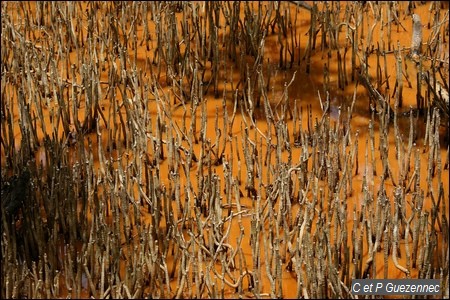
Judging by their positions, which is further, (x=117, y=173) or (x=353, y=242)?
(x=117, y=173)

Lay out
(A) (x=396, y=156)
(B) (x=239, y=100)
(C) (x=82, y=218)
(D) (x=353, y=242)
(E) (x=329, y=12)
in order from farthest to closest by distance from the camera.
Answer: (E) (x=329, y=12)
(B) (x=239, y=100)
(A) (x=396, y=156)
(C) (x=82, y=218)
(D) (x=353, y=242)

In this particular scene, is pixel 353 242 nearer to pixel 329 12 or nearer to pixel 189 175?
pixel 189 175

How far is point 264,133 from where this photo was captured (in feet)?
13.0

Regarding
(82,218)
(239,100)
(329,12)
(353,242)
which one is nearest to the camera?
(353,242)

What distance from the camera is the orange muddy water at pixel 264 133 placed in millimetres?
3350

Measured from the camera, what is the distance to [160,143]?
12.5 ft

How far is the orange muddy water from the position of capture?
3.35 m

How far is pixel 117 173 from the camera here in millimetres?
3553

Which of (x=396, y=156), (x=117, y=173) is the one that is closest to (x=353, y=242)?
(x=396, y=156)

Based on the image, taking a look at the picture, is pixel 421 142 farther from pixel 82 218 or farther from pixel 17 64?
pixel 17 64

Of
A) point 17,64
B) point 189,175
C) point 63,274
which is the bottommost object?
point 63,274

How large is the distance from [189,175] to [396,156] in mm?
815

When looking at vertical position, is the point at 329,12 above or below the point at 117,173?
above

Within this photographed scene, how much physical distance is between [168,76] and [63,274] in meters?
1.41
